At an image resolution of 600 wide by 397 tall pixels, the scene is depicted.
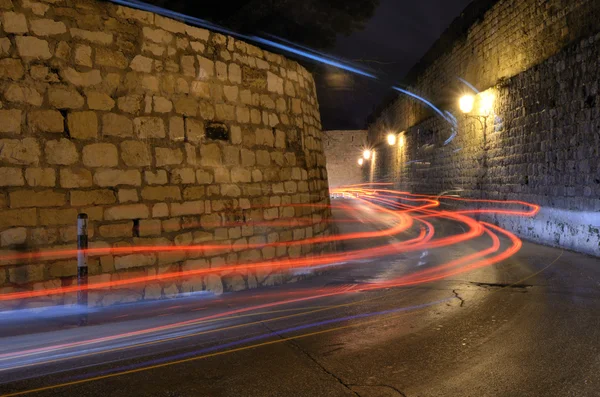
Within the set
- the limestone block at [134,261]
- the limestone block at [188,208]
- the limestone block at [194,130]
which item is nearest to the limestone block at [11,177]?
the limestone block at [134,261]

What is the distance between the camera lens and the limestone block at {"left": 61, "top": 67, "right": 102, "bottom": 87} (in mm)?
5266

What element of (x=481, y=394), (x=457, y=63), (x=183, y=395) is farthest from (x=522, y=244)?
(x=183, y=395)

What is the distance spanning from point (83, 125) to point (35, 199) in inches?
37.1

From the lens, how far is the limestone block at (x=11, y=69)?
4887mm

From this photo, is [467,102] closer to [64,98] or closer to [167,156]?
[167,156]

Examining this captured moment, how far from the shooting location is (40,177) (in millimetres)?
5078

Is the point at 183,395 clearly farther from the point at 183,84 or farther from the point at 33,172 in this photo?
the point at 183,84

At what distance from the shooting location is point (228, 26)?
1060 centimetres

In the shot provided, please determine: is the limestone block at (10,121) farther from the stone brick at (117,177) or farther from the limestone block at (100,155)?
the stone brick at (117,177)

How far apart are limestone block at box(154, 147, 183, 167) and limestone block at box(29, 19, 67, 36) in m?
1.62

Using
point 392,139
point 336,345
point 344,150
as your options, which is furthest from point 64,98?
point 344,150

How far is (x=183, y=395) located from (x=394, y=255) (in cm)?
751

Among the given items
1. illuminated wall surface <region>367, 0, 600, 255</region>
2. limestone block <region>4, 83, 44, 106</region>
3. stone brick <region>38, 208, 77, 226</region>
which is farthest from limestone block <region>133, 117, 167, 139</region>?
illuminated wall surface <region>367, 0, 600, 255</region>

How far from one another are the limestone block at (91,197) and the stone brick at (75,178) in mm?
77
